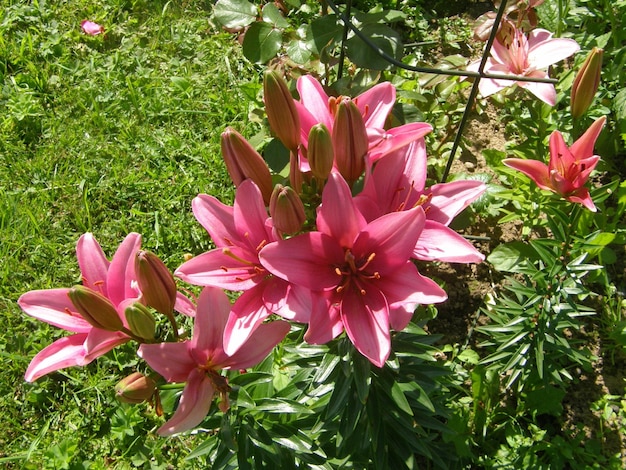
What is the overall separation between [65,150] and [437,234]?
96.6 inches

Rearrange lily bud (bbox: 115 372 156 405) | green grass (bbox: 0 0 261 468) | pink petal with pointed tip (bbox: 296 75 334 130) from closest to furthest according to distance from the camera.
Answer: lily bud (bbox: 115 372 156 405)
pink petal with pointed tip (bbox: 296 75 334 130)
green grass (bbox: 0 0 261 468)

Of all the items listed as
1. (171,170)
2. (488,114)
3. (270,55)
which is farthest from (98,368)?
(488,114)

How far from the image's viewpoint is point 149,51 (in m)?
3.45

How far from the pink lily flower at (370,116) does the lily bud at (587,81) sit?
1.64 feet

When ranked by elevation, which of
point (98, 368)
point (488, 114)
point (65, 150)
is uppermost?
point (65, 150)

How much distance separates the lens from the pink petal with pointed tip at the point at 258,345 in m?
1.18

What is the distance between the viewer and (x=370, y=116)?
128 cm

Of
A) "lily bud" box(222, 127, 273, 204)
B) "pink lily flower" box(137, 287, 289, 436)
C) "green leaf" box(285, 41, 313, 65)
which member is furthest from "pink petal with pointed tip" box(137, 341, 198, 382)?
"green leaf" box(285, 41, 313, 65)

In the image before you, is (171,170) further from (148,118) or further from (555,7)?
(555,7)

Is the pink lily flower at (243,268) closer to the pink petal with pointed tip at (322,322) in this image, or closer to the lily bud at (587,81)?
the pink petal with pointed tip at (322,322)

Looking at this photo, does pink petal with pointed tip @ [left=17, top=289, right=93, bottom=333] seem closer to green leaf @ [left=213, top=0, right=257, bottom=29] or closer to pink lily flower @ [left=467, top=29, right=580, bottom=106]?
green leaf @ [left=213, top=0, right=257, bottom=29]

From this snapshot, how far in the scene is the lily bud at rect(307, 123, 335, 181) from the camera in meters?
1.05

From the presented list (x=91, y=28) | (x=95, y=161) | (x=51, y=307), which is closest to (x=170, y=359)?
(x=51, y=307)

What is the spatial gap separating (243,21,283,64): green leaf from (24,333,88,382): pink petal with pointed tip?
1051 millimetres
